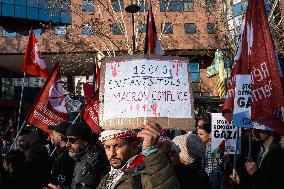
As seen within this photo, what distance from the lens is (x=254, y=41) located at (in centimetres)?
477

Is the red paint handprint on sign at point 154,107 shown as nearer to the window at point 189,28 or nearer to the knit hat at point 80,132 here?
the knit hat at point 80,132

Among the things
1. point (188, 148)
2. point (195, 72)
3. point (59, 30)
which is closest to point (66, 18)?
point (59, 30)

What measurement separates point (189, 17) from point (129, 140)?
36276mm

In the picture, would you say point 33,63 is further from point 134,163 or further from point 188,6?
point 188,6

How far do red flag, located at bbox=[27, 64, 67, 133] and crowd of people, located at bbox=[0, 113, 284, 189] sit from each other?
0.61 metres

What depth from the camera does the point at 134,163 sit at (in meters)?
3.27

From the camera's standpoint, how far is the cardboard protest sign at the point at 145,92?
134 inches

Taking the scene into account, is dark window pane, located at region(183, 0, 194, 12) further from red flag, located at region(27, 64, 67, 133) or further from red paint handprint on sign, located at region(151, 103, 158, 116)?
red paint handprint on sign, located at region(151, 103, 158, 116)

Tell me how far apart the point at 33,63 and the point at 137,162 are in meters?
6.41

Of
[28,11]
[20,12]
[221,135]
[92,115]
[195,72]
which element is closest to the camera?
[221,135]

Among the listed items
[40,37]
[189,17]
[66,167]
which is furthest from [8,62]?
[66,167]

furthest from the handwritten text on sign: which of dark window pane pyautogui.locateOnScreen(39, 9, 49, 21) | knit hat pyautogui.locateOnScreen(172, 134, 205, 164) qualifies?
dark window pane pyautogui.locateOnScreen(39, 9, 49, 21)

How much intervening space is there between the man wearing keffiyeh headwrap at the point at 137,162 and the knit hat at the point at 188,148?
0.39 metres

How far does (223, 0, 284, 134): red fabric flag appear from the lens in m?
4.49
